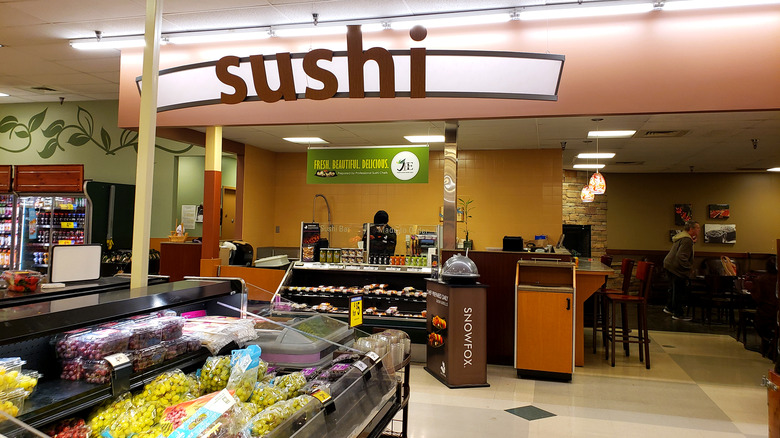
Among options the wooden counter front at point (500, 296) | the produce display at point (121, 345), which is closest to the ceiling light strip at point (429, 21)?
the wooden counter front at point (500, 296)

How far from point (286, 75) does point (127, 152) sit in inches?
270

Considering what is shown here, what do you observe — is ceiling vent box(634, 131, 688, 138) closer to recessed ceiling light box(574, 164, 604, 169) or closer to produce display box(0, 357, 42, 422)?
recessed ceiling light box(574, 164, 604, 169)

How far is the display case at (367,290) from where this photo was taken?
6.05m

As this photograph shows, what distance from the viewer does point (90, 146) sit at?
9492 mm

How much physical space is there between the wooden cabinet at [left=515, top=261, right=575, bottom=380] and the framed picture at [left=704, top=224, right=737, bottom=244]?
29.4ft

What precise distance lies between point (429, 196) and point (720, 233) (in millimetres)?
7753

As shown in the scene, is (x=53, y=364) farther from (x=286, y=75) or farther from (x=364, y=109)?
(x=364, y=109)

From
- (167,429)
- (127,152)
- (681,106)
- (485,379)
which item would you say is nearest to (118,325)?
(167,429)

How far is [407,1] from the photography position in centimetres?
493

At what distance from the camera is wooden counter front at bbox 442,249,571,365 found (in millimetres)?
5957

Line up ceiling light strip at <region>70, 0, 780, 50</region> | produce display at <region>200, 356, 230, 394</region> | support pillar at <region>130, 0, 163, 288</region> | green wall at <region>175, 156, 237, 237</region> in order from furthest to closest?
green wall at <region>175, 156, 237, 237</region>, ceiling light strip at <region>70, 0, 780, 50</region>, support pillar at <region>130, 0, 163, 288</region>, produce display at <region>200, 356, 230, 394</region>

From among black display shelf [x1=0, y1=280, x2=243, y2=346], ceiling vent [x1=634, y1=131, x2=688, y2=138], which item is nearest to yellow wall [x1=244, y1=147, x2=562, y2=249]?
ceiling vent [x1=634, y1=131, x2=688, y2=138]

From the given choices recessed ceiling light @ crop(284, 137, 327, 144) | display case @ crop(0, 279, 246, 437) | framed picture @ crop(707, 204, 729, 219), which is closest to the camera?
display case @ crop(0, 279, 246, 437)

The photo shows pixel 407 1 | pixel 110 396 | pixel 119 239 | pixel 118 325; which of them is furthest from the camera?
pixel 119 239
